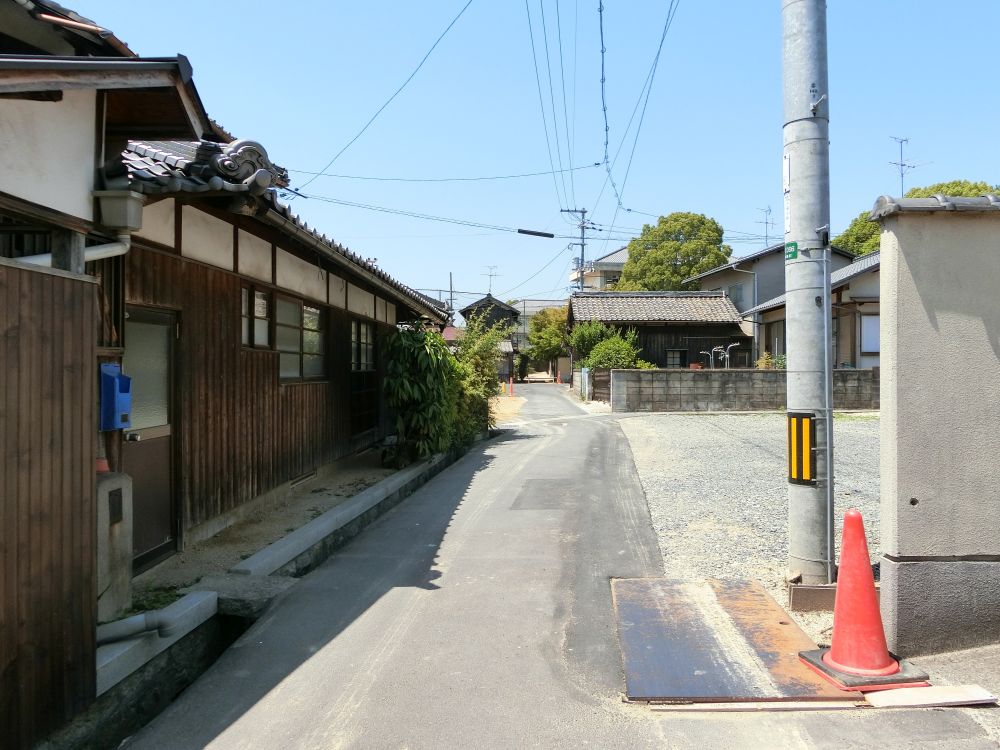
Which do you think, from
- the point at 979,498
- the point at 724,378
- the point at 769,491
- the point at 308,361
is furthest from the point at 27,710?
the point at 724,378

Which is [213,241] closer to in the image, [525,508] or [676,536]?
[525,508]

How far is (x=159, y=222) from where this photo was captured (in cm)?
526

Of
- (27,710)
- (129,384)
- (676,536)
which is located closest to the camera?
(27,710)

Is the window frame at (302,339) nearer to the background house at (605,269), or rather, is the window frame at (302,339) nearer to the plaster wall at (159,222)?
the plaster wall at (159,222)

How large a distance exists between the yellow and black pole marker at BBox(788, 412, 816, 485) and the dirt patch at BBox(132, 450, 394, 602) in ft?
14.2

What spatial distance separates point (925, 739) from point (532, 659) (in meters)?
1.94

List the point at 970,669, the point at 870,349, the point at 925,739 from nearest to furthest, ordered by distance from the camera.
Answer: the point at 925,739 → the point at 970,669 → the point at 870,349

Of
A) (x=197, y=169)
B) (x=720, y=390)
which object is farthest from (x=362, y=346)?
(x=720, y=390)

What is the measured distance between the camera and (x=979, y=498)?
12.9 ft

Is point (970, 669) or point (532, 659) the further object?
point (532, 659)

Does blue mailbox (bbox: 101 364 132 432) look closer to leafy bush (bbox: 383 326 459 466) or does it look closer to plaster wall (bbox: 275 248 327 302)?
plaster wall (bbox: 275 248 327 302)

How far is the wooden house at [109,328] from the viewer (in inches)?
117

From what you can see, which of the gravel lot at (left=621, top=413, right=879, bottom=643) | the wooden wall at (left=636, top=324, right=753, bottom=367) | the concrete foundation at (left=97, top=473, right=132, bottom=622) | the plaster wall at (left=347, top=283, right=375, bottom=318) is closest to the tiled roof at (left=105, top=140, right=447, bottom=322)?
the concrete foundation at (left=97, top=473, right=132, bottom=622)

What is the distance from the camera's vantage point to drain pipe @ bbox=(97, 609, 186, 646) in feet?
12.0
